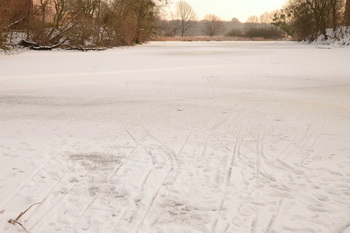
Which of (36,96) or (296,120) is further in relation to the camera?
(36,96)

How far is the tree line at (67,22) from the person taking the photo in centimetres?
2531

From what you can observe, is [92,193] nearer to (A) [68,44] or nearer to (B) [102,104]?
(B) [102,104]

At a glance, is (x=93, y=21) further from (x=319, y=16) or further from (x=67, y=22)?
(x=319, y=16)

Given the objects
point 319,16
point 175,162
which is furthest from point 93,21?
point 175,162

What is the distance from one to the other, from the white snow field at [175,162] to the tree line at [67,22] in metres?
15.6

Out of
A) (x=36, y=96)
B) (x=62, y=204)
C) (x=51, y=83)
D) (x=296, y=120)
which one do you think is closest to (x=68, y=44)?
(x=51, y=83)

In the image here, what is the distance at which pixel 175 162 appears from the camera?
4180 millimetres

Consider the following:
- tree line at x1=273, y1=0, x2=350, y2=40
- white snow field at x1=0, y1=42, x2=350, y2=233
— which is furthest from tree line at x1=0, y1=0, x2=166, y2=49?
tree line at x1=273, y1=0, x2=350, y2=40

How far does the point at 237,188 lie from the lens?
3.50 metres

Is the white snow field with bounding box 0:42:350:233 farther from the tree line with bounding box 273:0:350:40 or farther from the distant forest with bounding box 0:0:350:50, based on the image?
the tree line with bounding box 273:0:350:40

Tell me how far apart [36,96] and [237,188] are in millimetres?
6289

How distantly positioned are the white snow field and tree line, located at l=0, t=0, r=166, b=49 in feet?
51.2

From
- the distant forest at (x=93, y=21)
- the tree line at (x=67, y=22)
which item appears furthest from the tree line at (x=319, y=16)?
the tree line at (x=67, y=22)

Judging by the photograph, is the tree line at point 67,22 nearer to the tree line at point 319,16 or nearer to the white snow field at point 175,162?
the white snow field at point 175,162
